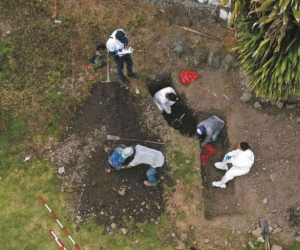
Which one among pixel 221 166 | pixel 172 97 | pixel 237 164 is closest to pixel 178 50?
pixel 172 97

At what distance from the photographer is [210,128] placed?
9.63m

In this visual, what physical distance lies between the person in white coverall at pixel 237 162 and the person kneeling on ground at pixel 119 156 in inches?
102

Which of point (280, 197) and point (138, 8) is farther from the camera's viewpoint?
Answer: point (138, 8)

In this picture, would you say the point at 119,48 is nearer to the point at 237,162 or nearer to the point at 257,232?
the point at 237,162

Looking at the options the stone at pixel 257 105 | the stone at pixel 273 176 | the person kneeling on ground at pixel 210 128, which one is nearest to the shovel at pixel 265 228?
the stone at pixel 273 176

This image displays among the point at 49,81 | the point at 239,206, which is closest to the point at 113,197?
the point at 239,206

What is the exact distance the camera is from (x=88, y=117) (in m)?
9.95

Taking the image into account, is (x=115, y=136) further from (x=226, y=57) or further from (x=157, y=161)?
(x=226, y=57)

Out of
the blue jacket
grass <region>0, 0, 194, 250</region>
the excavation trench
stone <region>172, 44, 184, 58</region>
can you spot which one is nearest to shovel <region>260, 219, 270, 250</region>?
the excavation trench

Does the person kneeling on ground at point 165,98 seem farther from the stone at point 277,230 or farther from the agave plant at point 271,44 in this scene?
the stone at point 277,230

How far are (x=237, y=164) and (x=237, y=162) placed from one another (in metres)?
0.07

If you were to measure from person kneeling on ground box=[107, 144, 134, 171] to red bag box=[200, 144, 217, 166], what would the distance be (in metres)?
2.39

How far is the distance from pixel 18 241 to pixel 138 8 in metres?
8.06

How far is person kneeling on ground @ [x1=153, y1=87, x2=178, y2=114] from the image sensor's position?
9.78 m
